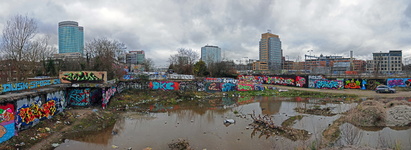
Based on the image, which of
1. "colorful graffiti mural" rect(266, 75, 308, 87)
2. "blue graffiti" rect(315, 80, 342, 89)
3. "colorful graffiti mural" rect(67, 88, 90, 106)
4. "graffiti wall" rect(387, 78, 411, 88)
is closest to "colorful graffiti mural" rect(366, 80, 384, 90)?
"graffiti wall" rect(387, 78, 411, 88)

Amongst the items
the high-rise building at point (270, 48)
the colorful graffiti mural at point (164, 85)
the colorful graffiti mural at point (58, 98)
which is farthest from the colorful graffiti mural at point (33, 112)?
the high-rise building at point (270, 48)

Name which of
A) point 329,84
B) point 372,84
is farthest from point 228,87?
point 372,84

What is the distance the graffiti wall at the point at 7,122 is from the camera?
10.1 metres

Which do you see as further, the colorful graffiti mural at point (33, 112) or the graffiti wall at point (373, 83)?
the graffiti wall at point (373, 83)

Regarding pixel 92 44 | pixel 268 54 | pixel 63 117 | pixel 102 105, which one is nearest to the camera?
pixel 63 117

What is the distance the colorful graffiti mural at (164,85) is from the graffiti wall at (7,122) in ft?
68.4

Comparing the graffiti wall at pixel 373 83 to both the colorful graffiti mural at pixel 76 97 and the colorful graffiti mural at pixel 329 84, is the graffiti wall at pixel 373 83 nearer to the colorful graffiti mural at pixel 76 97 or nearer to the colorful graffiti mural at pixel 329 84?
the colorful graffiti mural at pixel 329 84

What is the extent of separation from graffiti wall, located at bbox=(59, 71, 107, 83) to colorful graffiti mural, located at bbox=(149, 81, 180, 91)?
12.1 metres

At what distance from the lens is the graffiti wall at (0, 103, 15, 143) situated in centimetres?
1010

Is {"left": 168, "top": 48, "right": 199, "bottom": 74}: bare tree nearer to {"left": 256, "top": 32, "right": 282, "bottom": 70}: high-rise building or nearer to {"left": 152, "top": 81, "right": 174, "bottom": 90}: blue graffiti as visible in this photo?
{"left": 152, "top": 81, "right": 174, "bottom": 90}: blue graffiti

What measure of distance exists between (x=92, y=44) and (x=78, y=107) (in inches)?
936

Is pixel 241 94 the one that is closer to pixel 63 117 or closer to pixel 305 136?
pixel 305 136

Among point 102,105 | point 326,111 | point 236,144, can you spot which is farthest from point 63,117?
point 326,111

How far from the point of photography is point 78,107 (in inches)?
770
